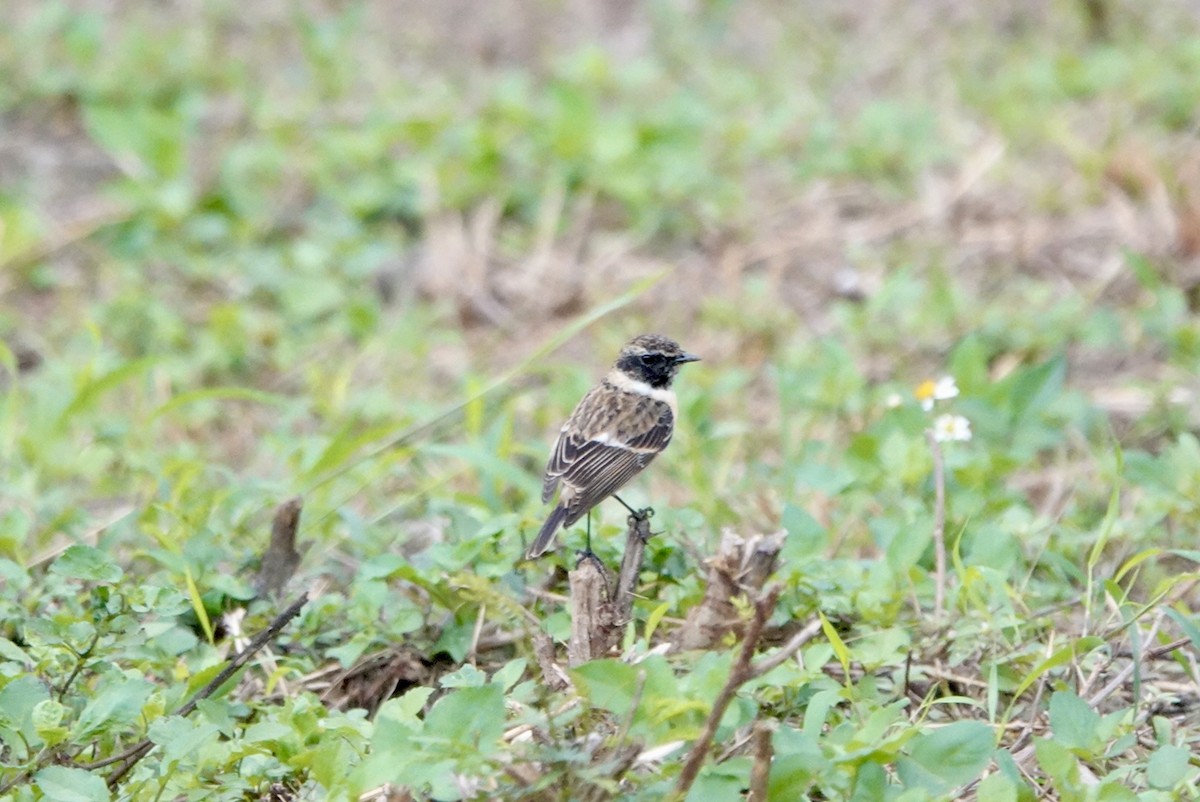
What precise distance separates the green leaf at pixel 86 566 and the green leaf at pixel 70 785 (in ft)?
1.60

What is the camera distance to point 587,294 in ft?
26.1

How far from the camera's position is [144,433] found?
6.30 meters

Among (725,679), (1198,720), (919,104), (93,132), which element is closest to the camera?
(725,679)

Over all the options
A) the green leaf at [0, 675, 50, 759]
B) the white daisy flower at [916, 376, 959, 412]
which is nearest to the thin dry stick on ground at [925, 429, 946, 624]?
the white daisy flower at [916, 376, 959, 412]

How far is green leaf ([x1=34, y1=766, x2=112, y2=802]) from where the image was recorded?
11.0ft

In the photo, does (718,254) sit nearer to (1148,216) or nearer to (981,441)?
(1148,216)

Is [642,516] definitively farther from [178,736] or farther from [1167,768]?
[1167,768]

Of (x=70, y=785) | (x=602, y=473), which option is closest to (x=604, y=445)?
(x=602, y=473)

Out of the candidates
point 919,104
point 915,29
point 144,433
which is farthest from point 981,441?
point 915,29

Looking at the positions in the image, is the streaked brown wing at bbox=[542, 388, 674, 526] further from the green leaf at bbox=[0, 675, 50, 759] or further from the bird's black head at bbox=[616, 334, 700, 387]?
the green leaf at bbox=[0, 675, 50, 759]

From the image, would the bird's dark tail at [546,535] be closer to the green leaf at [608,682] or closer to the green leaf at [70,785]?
the green leaf at [608,682]

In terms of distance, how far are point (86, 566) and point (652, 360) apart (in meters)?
2.36

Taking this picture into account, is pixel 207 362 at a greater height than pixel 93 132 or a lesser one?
lesser

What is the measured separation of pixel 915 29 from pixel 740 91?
5.68 ft
